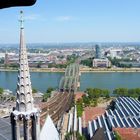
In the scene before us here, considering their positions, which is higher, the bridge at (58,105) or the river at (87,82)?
the bridge at (58,105)

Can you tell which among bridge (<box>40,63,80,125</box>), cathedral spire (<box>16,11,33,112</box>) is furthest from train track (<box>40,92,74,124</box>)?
cathedral spire (<box>16,11,33,112</box>)

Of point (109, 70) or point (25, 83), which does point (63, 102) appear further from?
point (109, 70)

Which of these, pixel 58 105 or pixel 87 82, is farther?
pixel 87 82

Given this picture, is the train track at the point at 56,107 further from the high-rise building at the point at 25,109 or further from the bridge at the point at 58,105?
the high-rise building at the point at 25,109

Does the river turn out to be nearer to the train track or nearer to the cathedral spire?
the train track

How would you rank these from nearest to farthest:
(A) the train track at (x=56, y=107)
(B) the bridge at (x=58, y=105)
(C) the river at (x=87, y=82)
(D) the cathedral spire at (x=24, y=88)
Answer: (D) the cathedral spire at (x=24, y=88) < (B) the bridge at (x=58, y=105) < (A) the train track at (x=56, y=107) < (C) the river at (x=87, y=82)

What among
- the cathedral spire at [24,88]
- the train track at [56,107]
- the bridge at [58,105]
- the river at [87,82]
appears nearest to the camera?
the cathedral spire at [24,88]

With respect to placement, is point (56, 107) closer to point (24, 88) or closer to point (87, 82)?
point (24, 88)

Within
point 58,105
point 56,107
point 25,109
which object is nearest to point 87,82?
point 58,105

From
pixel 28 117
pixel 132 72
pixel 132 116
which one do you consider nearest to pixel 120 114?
pixel 132 116

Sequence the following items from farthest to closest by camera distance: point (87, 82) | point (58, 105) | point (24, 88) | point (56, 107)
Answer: point (87, 82), point (58, 105), point (56, 107), point (24, 88)

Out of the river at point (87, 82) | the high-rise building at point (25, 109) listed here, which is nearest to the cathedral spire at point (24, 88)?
the high-rise building at point (25, 109)
